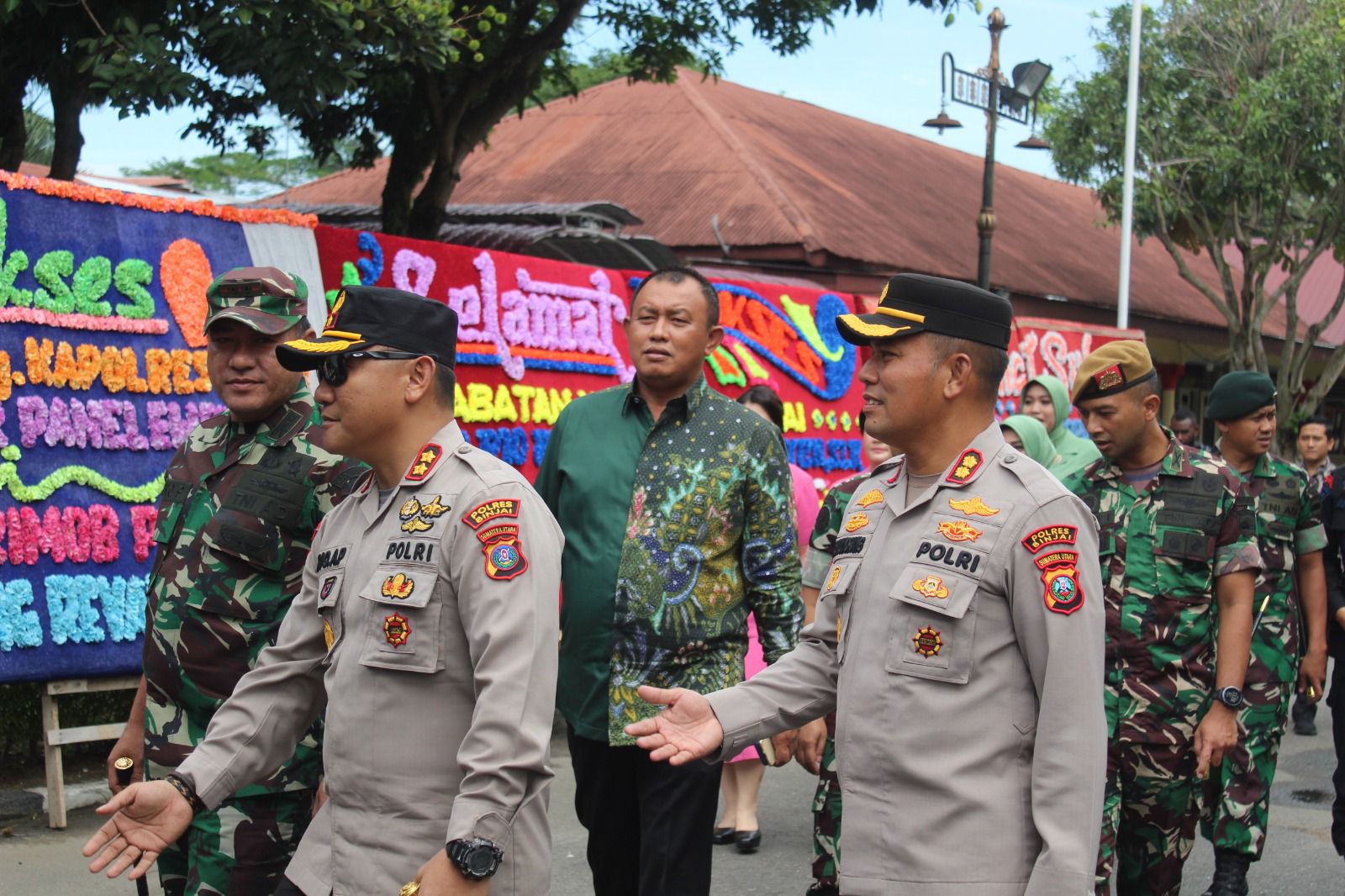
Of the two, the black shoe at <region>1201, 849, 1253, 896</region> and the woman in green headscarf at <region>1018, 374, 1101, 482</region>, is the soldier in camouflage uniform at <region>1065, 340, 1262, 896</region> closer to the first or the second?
the black shoe at <region>1201, 849, 1253, 896</region>

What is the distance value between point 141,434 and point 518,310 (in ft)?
8.18

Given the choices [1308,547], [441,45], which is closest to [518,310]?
[441,45]

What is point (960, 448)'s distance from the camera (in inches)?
107

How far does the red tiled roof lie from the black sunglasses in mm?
14457

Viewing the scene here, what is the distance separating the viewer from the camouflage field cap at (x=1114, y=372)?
14.5ft

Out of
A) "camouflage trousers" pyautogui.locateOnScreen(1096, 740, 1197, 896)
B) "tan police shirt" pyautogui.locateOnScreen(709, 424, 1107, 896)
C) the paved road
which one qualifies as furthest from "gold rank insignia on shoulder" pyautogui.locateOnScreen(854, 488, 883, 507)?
the paved road

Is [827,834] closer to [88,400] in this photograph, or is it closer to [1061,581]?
[1061,581]

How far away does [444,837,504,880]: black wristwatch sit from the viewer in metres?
2.45

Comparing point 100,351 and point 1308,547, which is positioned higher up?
point 100,351

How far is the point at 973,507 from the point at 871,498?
0.29 m

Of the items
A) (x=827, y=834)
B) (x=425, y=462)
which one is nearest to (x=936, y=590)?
(x=425, y=462)

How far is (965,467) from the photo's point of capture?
2662 millimetres

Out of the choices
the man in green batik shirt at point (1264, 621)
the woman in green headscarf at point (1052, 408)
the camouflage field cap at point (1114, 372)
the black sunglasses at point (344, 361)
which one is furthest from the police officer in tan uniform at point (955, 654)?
the woman in green headscarf at point (1052, 408)

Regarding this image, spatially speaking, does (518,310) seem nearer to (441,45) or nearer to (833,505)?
(441,45)
